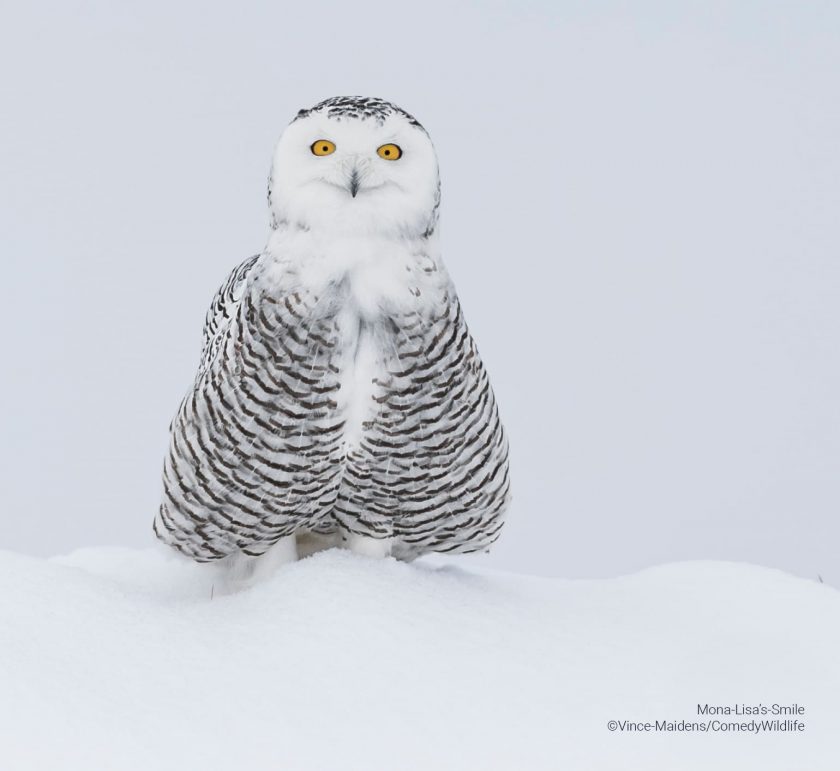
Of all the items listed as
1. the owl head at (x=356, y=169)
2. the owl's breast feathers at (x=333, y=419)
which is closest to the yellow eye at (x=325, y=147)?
the owl head at (x=356, y=169)

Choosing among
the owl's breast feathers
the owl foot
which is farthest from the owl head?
the owl foot

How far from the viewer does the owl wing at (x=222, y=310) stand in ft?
8.08

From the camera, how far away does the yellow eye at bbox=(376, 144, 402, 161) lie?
217 cm

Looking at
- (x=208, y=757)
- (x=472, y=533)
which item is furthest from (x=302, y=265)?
(x=208, y=757)

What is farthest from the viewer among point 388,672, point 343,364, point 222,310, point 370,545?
point 222,310

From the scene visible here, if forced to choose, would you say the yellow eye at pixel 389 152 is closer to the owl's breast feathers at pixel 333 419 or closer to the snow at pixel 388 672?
the owl's breast feathers at pixel 333 419

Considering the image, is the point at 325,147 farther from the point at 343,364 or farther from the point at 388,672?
the point at 388,672

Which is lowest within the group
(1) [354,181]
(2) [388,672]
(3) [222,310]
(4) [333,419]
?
(2) [388,672]

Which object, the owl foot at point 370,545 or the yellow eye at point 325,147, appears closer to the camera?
the yellow eye at point 325,147

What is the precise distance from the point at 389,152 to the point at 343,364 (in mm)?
381

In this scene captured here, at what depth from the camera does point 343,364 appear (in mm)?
2229

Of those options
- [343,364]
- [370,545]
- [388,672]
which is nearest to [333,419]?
[343,364]

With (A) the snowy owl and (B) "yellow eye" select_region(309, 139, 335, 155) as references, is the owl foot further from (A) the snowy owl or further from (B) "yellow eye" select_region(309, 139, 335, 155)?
(B) "yellow eye" select_region(309, 139, 335, 155)

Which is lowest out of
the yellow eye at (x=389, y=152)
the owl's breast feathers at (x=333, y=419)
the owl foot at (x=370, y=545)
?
the owl foot at (x=370, y=545)
